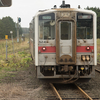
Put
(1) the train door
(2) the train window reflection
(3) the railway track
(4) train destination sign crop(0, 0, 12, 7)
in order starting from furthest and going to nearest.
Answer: (2) the train window reflection, (1) the train door, (3) the railway track, (4) train destination sign crop(0, 0, 12, 7)

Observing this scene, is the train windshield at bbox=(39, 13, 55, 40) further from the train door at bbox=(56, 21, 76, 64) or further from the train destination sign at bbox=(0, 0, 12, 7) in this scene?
the train destination sign at bbox=(0, 0, 12, 7)

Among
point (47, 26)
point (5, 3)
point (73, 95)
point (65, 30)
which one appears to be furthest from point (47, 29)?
point (5, 3)

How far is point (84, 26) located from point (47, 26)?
129 centimetres

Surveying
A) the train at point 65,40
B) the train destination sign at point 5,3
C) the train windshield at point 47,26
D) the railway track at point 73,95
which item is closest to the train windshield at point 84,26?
the train at point 65,40

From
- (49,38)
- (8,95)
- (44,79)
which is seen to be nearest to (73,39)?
(49,38)

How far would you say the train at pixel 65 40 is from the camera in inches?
269

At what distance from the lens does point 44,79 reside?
740cm

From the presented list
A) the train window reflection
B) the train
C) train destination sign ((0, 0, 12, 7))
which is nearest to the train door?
the train

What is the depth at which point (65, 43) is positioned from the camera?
6.86m

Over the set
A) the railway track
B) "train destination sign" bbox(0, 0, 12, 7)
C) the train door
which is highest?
"train destination sign" bbox(0, 0, 12, 7)

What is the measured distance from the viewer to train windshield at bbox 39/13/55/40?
272 inches

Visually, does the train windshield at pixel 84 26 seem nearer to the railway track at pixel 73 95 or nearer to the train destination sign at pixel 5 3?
the railway track at pixel 73 95

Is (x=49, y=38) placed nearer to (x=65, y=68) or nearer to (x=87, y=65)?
(x=65, y=68)

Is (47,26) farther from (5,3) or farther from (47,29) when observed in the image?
(5,3)
